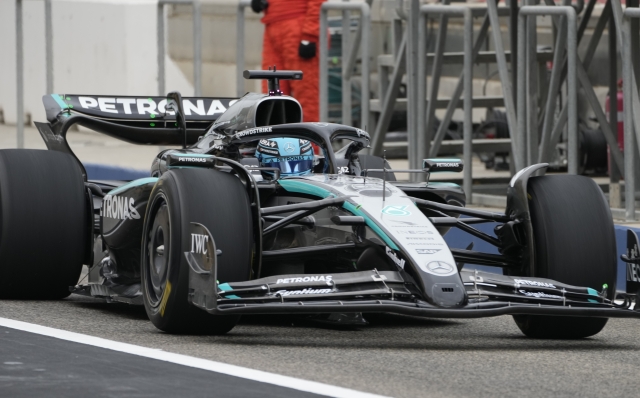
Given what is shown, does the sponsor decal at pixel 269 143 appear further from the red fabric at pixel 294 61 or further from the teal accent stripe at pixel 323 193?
the red fabric at pixel 294 61

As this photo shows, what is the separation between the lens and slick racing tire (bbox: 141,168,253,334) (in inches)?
303

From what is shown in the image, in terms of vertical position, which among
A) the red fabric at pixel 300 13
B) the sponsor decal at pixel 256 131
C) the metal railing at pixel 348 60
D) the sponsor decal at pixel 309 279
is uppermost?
Result: the red fabric at pixel 300 13

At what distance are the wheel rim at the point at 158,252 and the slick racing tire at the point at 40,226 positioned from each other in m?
1.26

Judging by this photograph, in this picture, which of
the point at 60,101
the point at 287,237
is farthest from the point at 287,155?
the point at 60,101

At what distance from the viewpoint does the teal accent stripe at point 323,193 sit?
7.85 metres

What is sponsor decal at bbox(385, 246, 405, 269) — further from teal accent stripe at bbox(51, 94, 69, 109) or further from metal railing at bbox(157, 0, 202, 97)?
metal railing at bbox(157, 0, 202, 97)

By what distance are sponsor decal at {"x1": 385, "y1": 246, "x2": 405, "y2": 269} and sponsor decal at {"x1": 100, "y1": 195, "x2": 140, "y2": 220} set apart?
5.87ft

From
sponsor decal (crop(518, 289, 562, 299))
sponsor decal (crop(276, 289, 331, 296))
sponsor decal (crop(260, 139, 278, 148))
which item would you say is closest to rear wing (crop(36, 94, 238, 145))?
sponsor decal (crop(260, 139, 278, 148))

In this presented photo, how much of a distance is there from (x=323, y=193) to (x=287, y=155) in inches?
31.9

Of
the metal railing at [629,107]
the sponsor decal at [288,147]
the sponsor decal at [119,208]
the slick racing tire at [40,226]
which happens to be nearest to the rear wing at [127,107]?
the slick racing tire at [40,226]

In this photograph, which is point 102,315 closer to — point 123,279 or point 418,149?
point 123,279

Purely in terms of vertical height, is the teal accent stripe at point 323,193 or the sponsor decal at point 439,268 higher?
the teal accent stripe at point 323,193

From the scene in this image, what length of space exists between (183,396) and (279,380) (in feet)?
1.80

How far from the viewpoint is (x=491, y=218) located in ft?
28.3
